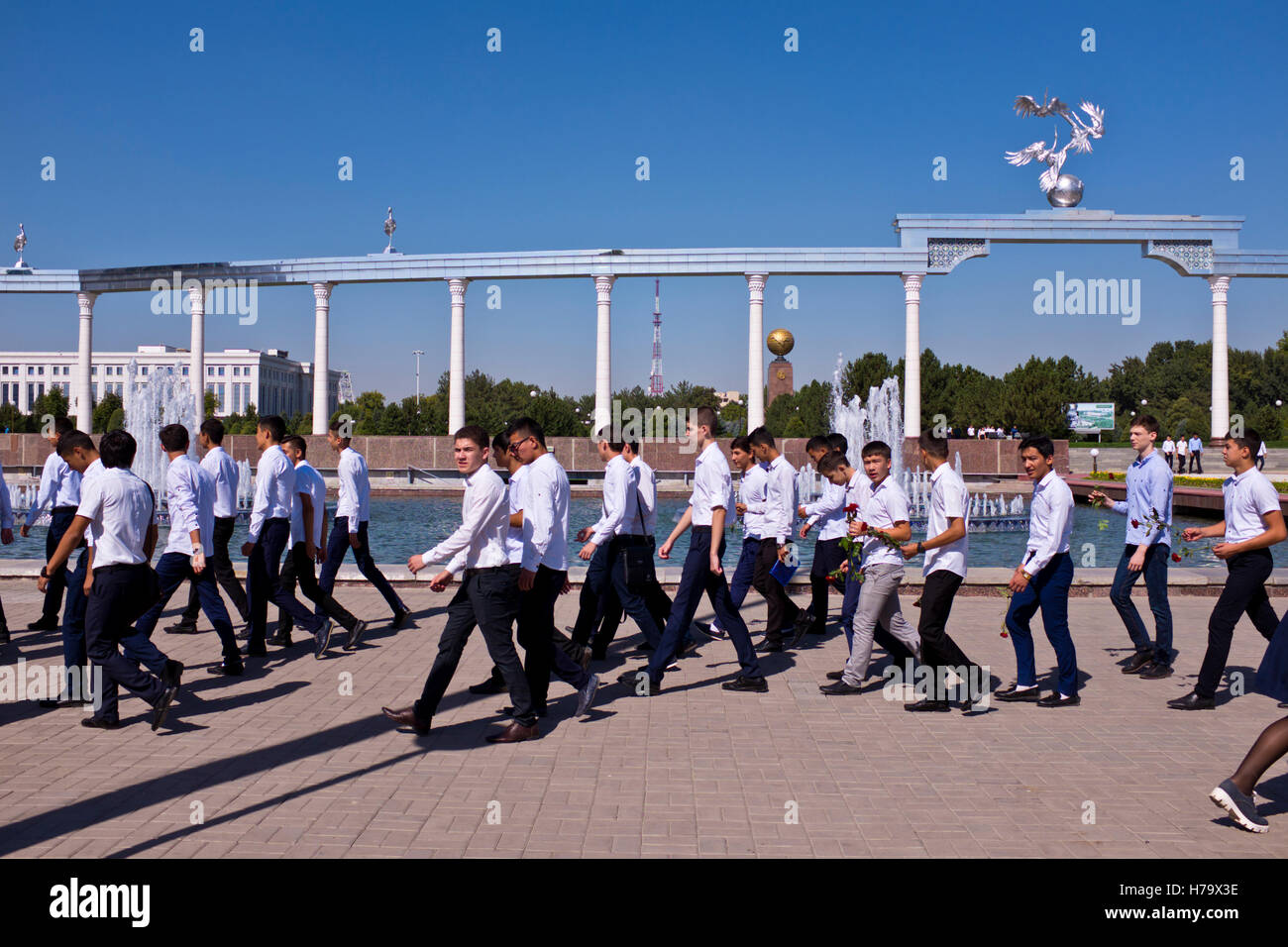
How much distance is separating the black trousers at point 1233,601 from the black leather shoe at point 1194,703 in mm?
52

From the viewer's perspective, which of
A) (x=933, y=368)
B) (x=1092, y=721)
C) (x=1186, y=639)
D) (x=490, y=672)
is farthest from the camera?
(x=933, y=368)

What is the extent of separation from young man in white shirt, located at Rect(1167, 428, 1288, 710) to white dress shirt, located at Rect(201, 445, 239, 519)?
7.93m

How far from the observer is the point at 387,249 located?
138 feet

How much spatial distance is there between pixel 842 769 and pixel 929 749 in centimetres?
76

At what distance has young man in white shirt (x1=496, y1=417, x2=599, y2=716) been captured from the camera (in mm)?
6539

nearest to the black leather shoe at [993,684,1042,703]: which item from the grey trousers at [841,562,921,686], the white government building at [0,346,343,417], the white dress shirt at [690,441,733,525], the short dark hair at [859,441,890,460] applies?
the grey trousers at [841,562,921,686]

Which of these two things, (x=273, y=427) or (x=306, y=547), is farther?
(x=306, y=547)

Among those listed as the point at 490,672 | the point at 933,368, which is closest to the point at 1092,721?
the point at 490,672

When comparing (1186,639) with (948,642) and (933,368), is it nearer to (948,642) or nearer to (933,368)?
(948,642)

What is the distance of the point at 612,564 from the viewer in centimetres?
834

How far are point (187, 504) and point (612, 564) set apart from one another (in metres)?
3.39

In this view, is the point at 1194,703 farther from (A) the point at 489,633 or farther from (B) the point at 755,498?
(A) the point at 489,633

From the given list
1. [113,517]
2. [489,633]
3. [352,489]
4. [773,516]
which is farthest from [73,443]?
[773,516]

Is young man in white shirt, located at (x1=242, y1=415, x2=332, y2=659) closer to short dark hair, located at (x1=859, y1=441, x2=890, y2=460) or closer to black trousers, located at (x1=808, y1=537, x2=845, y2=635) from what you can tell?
black trousers, located at (x1=808, y1=537, x2=845, y2=635)
